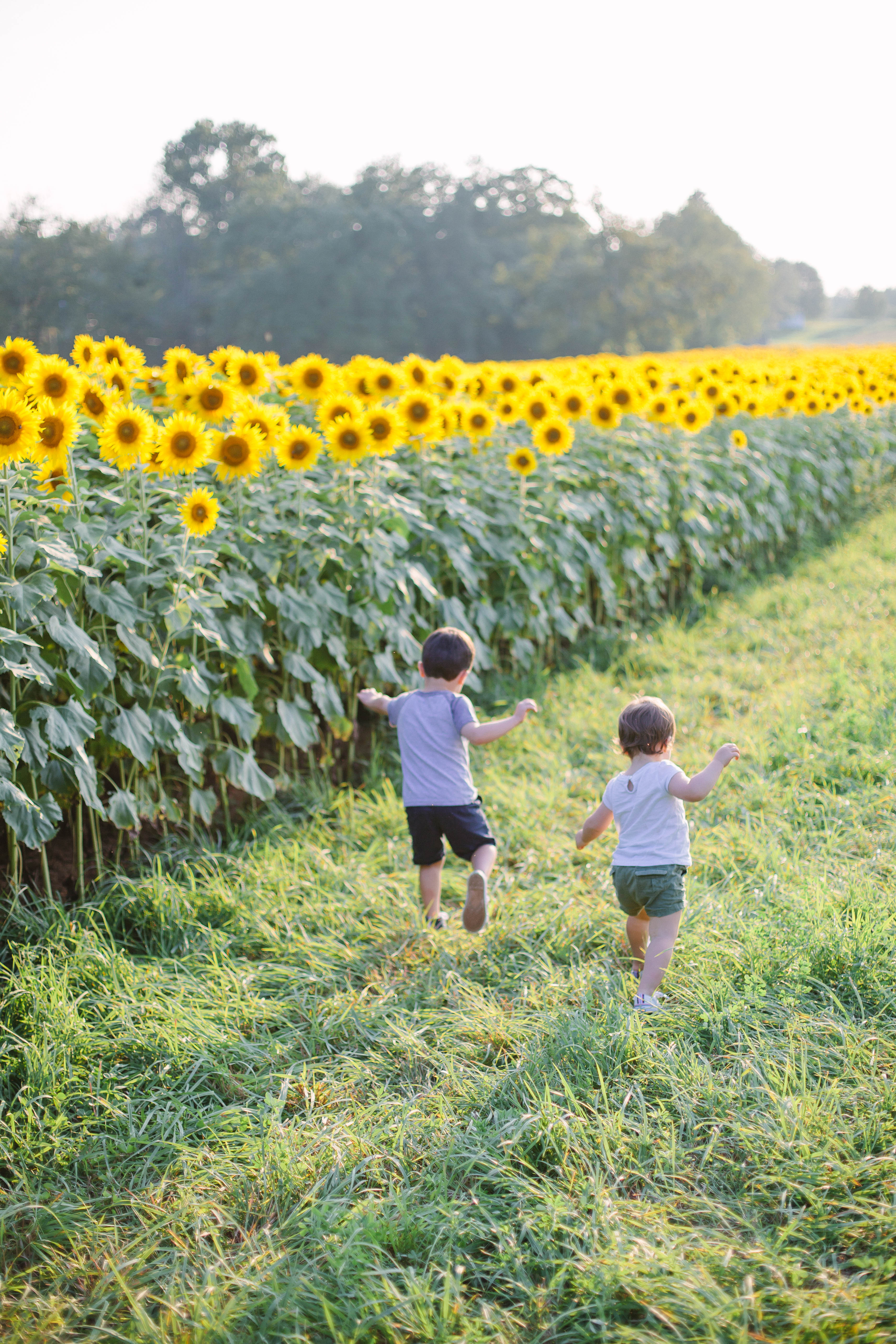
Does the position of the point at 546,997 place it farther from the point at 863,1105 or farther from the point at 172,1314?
the point at 172,1314

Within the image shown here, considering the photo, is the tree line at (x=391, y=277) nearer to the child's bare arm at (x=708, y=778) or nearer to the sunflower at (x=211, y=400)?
the sunflower at (x=211, y=400)

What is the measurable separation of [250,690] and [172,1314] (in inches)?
90.9

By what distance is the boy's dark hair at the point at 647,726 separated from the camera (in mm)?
2781

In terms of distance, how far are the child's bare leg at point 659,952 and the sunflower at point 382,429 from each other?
2409 mm

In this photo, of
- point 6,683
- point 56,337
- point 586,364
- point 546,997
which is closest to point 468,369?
point 586,364

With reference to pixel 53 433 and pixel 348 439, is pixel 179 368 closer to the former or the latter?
pixel 348 439

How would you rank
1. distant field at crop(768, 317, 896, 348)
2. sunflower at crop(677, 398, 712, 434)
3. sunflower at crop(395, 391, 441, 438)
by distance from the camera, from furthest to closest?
1. distant field at crop(768, 317, 896, 348)
2. sunflower at crop(677, 398, 712, 434)
3. sunflower at crop(395, 391, 441, 438)

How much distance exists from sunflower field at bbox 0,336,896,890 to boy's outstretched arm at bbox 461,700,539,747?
3.26 ft

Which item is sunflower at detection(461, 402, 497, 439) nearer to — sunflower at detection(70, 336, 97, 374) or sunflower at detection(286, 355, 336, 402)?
sunflower at detection(286, 355, 336, 402)

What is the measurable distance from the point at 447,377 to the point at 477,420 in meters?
0.41

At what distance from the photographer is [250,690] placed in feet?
12.5

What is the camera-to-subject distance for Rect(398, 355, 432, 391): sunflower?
16.9ft

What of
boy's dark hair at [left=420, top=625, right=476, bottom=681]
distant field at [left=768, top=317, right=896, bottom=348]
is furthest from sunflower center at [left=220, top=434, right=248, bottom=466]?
distant field at [left=768, top=317, right=896, bottom=348]

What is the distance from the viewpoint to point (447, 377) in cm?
548
